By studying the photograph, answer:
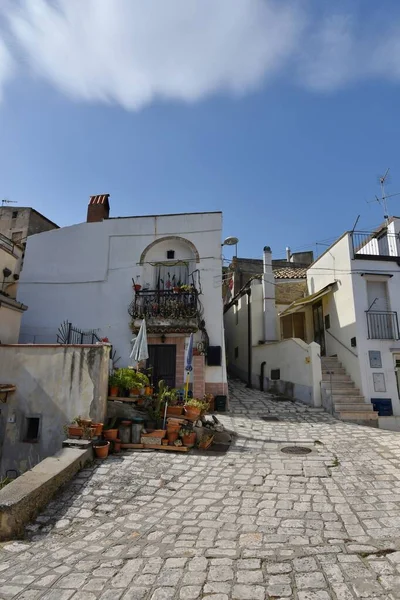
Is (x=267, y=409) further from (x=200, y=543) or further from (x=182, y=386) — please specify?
(x=200, y=543)

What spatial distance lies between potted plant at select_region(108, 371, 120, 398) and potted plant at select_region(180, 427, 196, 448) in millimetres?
1870

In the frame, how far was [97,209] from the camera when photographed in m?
16.2

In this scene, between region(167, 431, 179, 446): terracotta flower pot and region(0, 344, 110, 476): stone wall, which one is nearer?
region(167, 431, 179, 446): terracotta flower pot

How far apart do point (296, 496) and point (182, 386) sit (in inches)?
315

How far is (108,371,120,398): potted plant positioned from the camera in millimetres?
8367

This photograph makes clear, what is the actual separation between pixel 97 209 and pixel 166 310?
255 inches

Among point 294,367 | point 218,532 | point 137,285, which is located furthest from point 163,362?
point 218,532

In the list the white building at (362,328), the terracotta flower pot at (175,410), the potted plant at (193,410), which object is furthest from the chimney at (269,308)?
the terracotta flower pot at (175,410)

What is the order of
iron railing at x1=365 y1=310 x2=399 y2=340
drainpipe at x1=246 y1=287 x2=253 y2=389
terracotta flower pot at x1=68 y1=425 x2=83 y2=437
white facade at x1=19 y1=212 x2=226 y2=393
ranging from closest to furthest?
terracotta flower pot at x1=68 y1=425 x2=83 y2=437 < iron railing at x1=365 y1=310 x2=399 y2=340 < white facade at x1=19 y1=212 x2=226 y2=393 < drainpipe at x1=246 y1=287 x2=253 y2=389

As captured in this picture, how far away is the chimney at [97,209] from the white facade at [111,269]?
0.51 metres

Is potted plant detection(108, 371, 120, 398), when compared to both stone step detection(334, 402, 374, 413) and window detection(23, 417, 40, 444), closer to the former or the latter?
window detection(23, 417, 40, 444)

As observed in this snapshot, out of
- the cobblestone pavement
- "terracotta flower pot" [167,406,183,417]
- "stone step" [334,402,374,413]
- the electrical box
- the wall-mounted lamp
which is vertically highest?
the wall-mounted lamp

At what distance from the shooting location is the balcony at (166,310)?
13.1 m

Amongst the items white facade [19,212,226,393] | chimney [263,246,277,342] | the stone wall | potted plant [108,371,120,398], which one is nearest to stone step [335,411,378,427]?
white facade [19,212,226,393]
